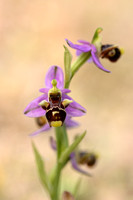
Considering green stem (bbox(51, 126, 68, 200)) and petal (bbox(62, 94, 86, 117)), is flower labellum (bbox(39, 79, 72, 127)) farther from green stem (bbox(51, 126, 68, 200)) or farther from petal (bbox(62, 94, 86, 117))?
green stem (bbox(51, 126, 68, 200))

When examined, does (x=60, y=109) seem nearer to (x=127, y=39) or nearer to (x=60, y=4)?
(x=127, y=39)

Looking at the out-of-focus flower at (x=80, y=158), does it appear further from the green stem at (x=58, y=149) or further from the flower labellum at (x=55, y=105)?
the flower labellum at (x=55, y=105)

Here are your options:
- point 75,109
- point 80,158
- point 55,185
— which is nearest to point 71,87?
point 80,158

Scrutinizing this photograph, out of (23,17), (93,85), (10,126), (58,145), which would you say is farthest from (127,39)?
(58,145)

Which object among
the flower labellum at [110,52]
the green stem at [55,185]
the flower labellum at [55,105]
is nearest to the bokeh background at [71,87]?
the green stem at [55,185]

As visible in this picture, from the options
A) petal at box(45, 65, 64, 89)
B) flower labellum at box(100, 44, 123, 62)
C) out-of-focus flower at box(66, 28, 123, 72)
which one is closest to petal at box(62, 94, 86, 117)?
petal at box(45, 65, 64, 89)
